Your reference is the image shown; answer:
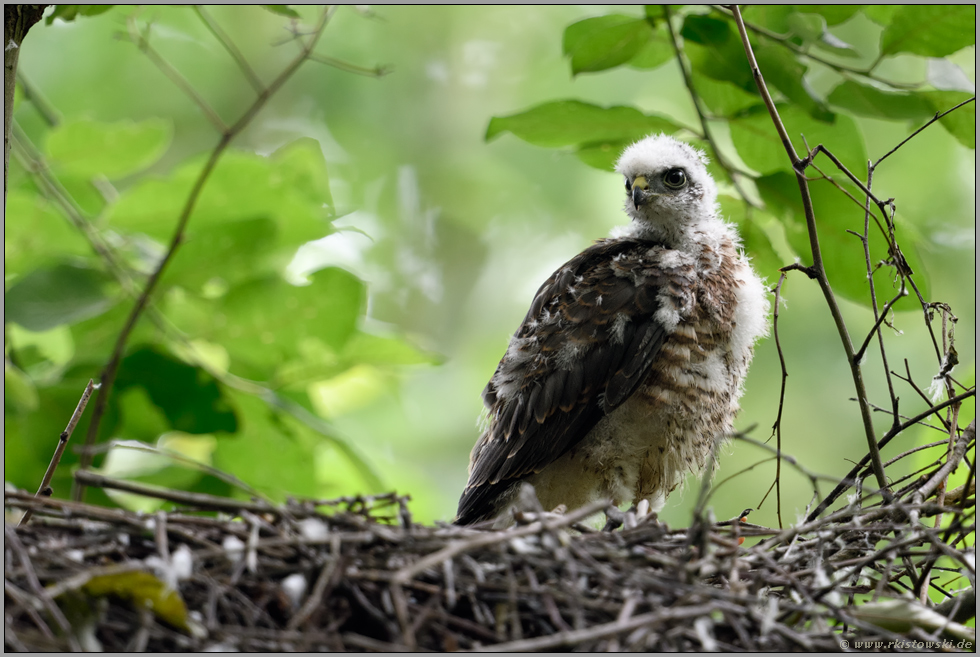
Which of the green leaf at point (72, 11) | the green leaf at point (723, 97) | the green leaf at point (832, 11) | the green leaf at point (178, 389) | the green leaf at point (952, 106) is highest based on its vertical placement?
the green leaf at point (832, 11)

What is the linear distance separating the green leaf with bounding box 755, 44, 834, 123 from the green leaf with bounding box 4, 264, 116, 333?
→ 106 inches

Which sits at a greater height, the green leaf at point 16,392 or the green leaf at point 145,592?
the green leaf at point 16,392

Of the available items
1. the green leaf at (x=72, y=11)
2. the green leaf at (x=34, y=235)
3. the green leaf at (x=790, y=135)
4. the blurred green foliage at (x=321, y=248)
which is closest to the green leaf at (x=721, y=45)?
the blurred green foliage at (x=321, y=248)

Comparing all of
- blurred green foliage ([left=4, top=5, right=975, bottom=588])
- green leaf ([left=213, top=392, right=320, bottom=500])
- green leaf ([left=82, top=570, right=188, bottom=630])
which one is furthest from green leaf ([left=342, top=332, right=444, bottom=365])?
green leaf ([left=82, top=570, right=188, bottom=630])

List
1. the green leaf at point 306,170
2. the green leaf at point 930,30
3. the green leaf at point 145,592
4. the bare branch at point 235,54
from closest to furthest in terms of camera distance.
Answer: the green leaf at point 145,592 < the green leaf at point 930,30 < the bare branch at point 235,54 < the green leaf at point 306,170

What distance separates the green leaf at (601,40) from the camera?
3.01 metres

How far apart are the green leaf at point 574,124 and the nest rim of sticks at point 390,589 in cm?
162

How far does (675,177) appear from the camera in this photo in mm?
3232

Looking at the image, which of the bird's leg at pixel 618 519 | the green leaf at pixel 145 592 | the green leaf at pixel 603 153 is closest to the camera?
the green leaf at pixel 145 592

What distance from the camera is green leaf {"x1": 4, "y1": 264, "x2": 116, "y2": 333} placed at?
3.00m

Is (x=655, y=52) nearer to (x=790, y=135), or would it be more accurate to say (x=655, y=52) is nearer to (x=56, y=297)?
(x=790, y=135)

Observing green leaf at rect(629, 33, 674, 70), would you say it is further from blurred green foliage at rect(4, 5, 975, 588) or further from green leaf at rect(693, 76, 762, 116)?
green leaf at rect(693, 76, 762, 116)

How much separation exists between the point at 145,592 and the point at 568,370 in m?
1.66

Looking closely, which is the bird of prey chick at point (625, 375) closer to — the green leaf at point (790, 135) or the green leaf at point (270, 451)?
the green leaf at point (790, 135)
